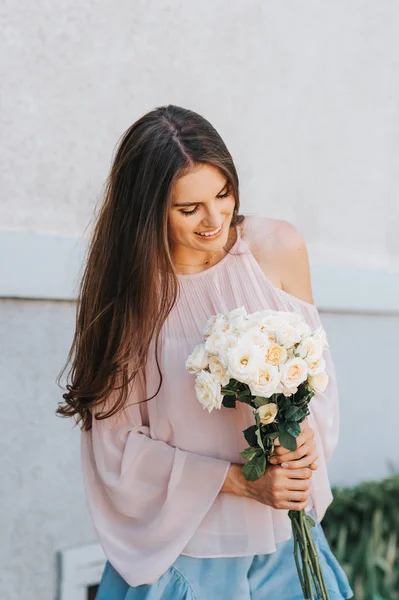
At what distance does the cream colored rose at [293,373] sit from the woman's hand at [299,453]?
213mm

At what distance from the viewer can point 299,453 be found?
7.18ft

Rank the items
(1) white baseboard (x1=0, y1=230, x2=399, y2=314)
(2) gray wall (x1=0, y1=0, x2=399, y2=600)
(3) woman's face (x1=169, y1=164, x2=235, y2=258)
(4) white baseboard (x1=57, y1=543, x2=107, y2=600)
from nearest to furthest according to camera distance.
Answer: (3) woman's face (x1=169, y1=164, x2=235, y2=258), (1) white baseboard (x1=0, y1=230, x2=399, y2=314), (2) gray wall (x1=0, y1=0, x2=399, y2=600), (4) white baseboard (x1=57, y1=543, x2=107, y2=600)

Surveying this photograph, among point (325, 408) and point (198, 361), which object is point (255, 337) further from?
point (325, 408)

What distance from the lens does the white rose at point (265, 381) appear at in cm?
201

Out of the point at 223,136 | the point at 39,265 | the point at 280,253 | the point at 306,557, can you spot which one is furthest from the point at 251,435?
the point at 223,136

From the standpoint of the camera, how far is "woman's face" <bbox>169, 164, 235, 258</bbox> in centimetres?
224

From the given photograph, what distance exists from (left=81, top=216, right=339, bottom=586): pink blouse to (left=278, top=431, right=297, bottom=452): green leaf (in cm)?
23

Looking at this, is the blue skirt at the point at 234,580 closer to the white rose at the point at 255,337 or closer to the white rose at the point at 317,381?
the white rose at the point at 317,381

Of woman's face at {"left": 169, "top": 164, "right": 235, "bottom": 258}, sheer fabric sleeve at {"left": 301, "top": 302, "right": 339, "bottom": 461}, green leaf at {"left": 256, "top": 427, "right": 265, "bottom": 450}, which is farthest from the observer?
sheer fabric sleeve at {"left": 301, "top": 302, "right": 339, "bottom": 461}

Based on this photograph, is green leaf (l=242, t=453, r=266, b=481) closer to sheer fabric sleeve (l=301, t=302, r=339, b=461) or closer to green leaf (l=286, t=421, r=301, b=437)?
green leaf (l=286, t=421, r=301, b=437)

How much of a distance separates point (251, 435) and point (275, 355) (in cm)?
24

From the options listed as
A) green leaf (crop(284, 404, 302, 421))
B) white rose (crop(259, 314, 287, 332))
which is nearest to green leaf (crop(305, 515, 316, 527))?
green leaf (crop(284, 404, 302, 421))

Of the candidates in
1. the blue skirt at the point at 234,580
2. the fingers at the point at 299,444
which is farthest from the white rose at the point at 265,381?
the blue skirt at the point at 234,580

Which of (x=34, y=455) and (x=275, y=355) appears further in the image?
(x=34, y=455)
